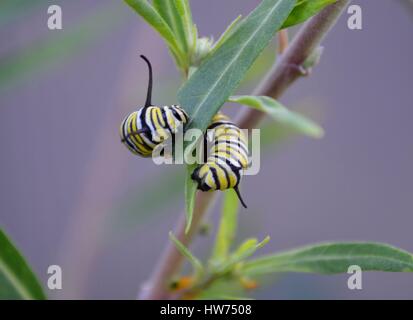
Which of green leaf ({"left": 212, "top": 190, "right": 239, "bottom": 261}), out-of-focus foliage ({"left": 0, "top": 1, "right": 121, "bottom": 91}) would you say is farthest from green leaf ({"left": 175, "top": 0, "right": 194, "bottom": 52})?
out-of-focus foliage ({"left": 0, "top": 1, "right": 121, "bottom": 91})

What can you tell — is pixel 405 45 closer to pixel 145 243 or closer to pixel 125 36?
pixel 125 36

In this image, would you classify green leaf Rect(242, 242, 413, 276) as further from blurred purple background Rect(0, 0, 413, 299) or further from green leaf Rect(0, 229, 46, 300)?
blurred purple background Rect(0, 0, 413, 299)

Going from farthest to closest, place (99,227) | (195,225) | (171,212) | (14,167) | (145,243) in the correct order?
1. (145,243)
2. (14,167)
3. (171,212)
4. (99,227)
5. (195,225)

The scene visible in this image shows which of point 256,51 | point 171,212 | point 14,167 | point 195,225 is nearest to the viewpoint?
point 256,51

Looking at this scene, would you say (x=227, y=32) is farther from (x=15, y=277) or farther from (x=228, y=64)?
(x=15, y=277)

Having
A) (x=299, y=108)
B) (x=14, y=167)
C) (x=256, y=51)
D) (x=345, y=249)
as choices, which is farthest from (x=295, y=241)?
(x=256, y=51)
